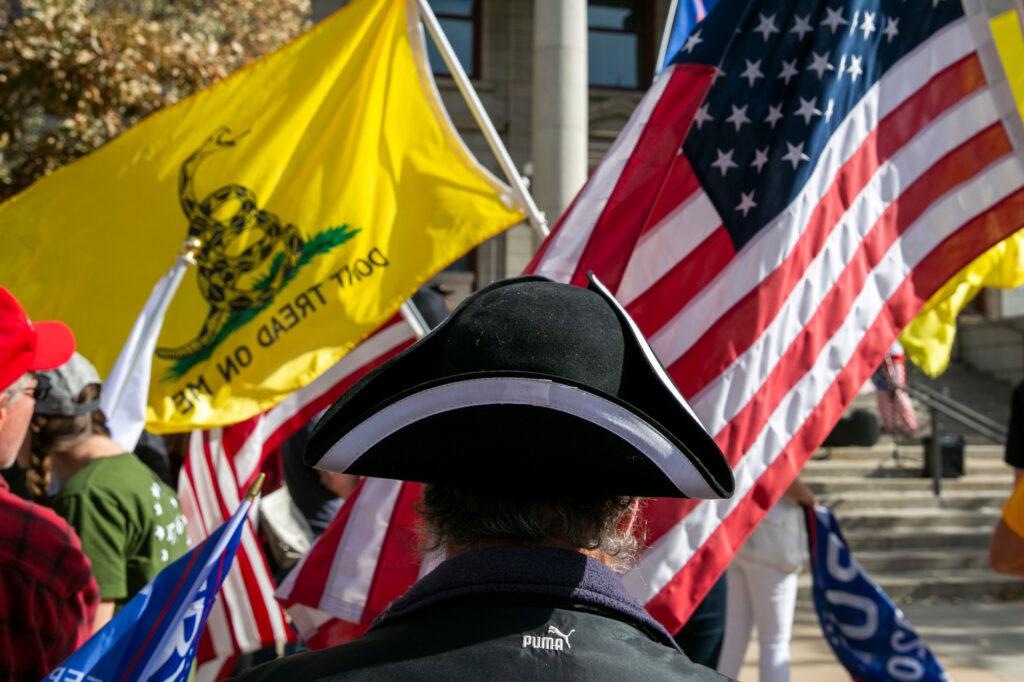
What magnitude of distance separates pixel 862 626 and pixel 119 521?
2933 millimetres

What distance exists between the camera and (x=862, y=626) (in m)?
4.67

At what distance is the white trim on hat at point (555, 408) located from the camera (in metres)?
1.39

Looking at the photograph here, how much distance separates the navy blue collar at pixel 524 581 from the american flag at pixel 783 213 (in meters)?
1.97

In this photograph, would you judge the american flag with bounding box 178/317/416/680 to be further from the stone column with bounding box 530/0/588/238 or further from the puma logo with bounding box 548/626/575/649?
the stone column with bounding box 530/0/588/238

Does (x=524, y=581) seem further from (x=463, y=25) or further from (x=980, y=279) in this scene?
(x=463, y=25)

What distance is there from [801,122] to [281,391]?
2255 millimetres

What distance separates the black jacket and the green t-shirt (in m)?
1.96

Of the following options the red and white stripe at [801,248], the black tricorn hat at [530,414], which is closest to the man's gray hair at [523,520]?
the black tricorn hat at [530,414]

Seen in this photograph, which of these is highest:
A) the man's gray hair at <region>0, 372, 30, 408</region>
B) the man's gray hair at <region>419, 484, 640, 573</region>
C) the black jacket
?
the man's gray hair at <region>419, 484, 640, 573</region>

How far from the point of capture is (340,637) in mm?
3633

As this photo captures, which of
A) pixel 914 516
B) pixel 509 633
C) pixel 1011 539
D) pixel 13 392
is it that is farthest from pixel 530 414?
pixel 914 516

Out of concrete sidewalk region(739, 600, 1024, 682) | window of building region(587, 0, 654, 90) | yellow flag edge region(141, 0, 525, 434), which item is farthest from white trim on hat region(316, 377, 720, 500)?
window of building region(587, 0, 654, 90)

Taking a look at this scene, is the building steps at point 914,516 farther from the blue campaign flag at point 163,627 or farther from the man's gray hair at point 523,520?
the man's gray hair at point 523,520

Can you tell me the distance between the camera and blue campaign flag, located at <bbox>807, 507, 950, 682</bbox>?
14.6 ft
